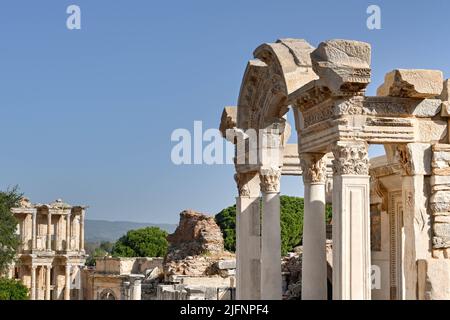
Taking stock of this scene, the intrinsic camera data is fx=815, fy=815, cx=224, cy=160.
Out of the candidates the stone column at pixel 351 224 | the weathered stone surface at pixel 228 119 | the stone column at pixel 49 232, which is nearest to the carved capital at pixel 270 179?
the weathered stone surface at pixel 228 119

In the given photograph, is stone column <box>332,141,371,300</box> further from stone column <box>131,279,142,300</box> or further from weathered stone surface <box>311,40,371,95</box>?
stone column <box>131,279,142,300</box>

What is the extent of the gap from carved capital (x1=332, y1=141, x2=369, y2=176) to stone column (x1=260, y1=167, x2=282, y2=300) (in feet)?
11.5

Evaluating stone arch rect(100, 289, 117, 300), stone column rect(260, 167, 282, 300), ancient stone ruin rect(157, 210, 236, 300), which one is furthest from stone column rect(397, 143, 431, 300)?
stone arch rect(100, 289, 117, 300)

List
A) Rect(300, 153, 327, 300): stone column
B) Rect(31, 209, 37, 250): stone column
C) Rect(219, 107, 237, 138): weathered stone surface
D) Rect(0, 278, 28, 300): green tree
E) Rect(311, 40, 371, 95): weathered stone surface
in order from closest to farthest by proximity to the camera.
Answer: Rect(311, 40, 371, 95): weathered stone surface
Rect(300, 153, 327, 300): stone column
Rect(219, 107, 237, 138): weathered stone surface
Rect(0, 278, 28, 300): green tree
Rect(31, 209, 37, 250): stone column

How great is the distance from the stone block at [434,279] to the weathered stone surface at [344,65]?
292cm

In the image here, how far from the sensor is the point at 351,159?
12383mm

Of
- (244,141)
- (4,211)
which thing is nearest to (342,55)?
(244,141)

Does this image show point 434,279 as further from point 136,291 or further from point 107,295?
point 107,295

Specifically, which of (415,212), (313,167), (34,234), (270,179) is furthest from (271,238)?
(34,234)

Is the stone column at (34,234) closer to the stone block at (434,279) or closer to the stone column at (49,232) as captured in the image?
the stone column at (49,232)

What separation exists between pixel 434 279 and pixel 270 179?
14.4 ft

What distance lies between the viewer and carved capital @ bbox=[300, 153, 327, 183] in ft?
47.6

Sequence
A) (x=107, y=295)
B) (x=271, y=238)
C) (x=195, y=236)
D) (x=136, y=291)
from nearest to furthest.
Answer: (x=271, y=238)
(x=136, y=291)
(x=195, y=236)
(x=107, y=295)

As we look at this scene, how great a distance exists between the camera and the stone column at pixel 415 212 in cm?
1275
